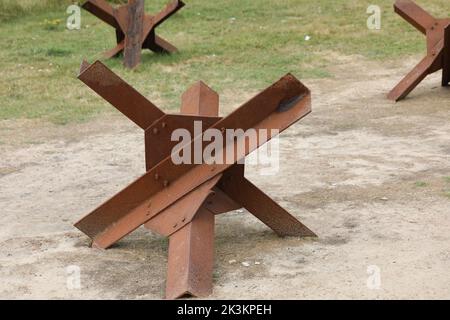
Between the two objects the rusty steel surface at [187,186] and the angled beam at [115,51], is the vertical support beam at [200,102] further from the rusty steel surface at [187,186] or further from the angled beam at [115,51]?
the angled beam at [115,51]

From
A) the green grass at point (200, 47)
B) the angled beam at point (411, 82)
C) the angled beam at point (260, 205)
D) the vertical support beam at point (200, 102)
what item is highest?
the vertical support beam at point (200, 102)

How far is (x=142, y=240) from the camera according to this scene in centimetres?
584

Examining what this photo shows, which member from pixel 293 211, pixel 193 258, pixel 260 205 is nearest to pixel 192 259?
pixel 193 258

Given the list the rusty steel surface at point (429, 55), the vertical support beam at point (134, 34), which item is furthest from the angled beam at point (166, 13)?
the rusty steel surface at point (429, 55)

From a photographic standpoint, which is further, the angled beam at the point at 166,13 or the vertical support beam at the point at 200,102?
the angled beam at the point at 166,13

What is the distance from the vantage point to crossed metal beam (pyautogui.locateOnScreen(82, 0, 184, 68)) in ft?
38.7

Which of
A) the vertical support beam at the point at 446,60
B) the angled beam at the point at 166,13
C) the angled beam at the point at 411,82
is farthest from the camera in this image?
the angled beam at the point at 166,13

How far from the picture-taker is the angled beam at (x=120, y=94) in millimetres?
5484

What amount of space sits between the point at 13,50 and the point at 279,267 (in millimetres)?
8833

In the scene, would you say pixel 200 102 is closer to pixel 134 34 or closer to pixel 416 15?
pixel 416 15

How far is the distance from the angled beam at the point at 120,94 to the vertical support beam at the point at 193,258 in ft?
2.12

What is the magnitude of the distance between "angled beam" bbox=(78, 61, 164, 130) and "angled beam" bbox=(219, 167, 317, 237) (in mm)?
576

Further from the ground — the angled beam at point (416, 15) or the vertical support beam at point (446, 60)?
the angled beam at point (416, 15)

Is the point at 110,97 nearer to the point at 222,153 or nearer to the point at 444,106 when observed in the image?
the point at 222,153
